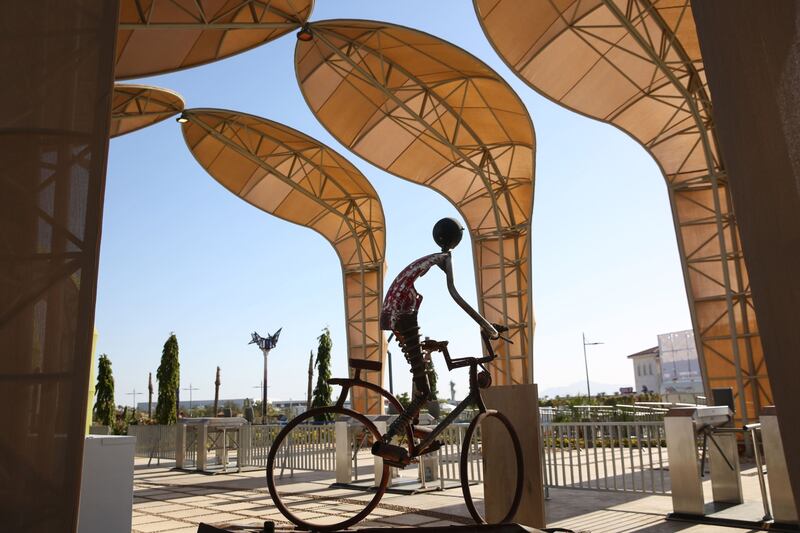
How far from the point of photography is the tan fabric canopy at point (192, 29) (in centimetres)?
1398

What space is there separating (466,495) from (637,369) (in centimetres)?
9089

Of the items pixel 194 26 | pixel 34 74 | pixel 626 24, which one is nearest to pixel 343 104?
pixel 194 26

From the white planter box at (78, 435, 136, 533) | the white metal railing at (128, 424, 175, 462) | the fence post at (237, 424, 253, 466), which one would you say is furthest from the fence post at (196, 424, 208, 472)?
the white planter box at (78, 435, 136, 533)

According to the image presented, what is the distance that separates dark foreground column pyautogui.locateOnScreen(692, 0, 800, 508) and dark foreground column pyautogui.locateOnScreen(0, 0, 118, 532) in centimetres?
192

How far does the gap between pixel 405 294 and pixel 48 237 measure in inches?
80.0

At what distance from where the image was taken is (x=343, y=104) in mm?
18812

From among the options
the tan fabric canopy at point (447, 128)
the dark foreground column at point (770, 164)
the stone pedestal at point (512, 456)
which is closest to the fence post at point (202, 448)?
the tan fabric canopy at point (447, 128)

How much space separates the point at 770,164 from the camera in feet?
5.09

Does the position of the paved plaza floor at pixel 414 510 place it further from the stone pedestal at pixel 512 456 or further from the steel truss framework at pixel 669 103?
the steel truss framework at pixel 669 103

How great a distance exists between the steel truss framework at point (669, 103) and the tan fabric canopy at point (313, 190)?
950 cm

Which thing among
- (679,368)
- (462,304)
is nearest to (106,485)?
(462,304)

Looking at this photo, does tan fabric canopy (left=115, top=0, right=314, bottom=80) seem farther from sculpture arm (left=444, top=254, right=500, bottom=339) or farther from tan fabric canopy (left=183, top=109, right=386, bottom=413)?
sculpture arm (left=444, top=254, right=500, bottom=339)

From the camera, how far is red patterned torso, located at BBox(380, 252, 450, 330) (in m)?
3.60

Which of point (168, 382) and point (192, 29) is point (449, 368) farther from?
point (168, 382)
